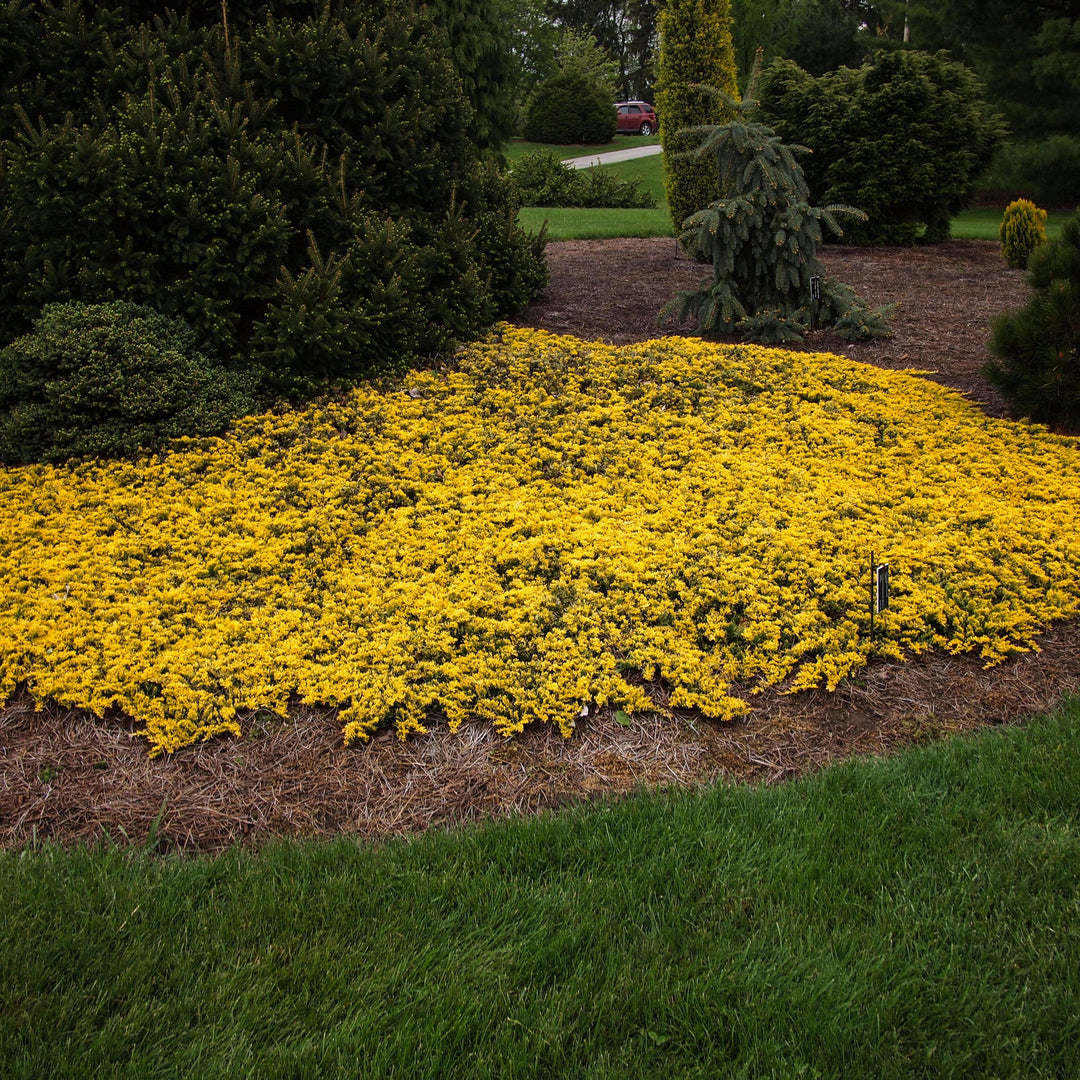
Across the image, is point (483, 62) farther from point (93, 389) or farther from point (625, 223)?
point (625, 223)

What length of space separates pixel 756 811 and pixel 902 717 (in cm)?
96

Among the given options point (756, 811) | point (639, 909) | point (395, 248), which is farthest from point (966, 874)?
point (395, 248)

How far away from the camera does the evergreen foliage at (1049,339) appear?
5.60m

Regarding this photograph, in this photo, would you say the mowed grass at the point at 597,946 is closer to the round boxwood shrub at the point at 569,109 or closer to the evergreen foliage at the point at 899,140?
the evergreen foliage at the point at 899,140

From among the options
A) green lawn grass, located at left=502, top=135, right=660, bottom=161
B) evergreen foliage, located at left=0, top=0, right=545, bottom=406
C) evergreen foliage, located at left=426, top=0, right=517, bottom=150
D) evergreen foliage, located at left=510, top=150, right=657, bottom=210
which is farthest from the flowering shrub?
green lawn grass, located at left=502, top=135, right=660, bottom=161

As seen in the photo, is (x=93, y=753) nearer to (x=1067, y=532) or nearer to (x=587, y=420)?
(x=587, y=420)

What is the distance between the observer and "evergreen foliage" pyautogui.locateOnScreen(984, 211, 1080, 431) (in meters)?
5.60

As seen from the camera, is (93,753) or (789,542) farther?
(789,542)

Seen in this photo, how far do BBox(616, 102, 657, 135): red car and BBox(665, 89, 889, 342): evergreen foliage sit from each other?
35176 millimetres

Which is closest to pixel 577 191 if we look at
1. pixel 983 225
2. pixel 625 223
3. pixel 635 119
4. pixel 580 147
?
pixel 625 223

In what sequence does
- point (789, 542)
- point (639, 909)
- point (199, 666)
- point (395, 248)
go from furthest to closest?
point (395, 248) → point (789, 542) → point (199, 666) → point (639, 909)

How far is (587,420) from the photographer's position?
5.98 m

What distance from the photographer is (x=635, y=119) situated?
3950 cm

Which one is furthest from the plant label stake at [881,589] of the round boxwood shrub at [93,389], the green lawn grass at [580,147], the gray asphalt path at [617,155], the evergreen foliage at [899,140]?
the green lawn grass at [580,147]
